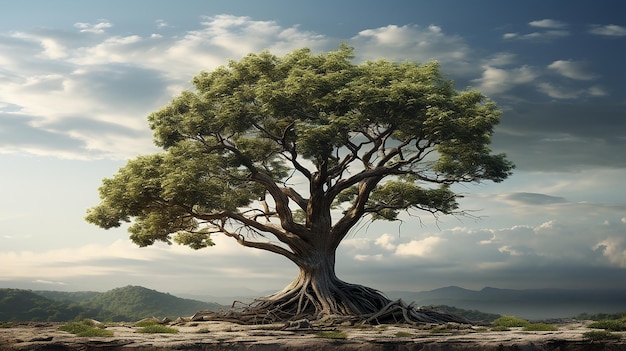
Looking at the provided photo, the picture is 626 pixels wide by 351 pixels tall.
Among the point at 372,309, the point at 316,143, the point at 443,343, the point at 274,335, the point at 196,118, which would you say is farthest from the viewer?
the point at 372,309

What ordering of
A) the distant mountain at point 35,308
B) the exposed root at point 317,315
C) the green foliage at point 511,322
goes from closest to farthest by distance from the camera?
the green foliage at point 511,322 → the exposed root at point 317,315 → the distant mountain at point 35,308

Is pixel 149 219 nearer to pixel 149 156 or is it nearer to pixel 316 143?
pixel 149 156

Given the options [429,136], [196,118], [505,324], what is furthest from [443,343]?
[196,118]

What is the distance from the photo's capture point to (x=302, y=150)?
23141mm

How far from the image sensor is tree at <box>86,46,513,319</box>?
75.0ft

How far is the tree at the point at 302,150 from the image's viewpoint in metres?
22.9

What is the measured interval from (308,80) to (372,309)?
9.41 m

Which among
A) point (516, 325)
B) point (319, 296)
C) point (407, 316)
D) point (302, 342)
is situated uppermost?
point (319, 296)

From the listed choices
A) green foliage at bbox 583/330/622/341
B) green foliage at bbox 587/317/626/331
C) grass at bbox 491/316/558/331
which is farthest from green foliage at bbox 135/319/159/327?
Result: green foliage at bbox 587/317/626/331

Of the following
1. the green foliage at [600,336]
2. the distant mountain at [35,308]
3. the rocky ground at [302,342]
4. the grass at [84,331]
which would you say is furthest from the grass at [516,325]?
the distant mountain at [35,308]

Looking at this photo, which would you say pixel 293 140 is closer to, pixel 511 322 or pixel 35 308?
pixel 511 322

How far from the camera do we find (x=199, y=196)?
77.3 ft

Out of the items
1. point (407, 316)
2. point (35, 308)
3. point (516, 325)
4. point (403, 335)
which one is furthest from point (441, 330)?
point (35, 308)

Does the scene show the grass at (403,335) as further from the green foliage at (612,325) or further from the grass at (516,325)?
the green foliage at (612,325)
